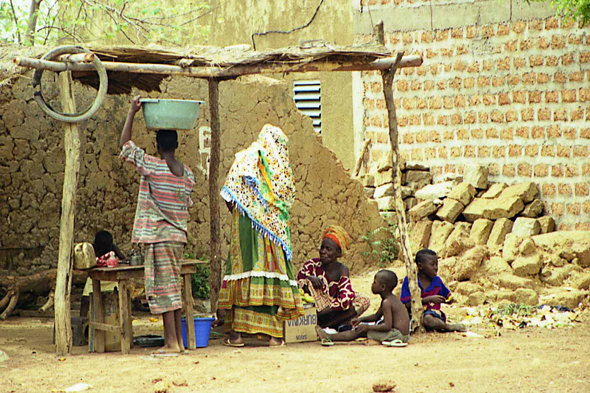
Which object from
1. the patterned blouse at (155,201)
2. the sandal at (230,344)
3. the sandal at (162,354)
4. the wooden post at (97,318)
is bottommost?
the sandal at (230,344)

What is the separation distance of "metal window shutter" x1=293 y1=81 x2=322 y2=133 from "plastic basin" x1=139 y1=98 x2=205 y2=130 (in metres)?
6.95

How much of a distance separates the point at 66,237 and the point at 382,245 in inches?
218

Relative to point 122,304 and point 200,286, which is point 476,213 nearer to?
point 200,286

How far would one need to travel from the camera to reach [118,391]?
4.83 meters

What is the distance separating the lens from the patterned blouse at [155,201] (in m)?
5.89

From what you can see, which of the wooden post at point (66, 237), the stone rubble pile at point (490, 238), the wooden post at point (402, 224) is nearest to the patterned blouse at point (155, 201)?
the wooden post at point (66, 237)

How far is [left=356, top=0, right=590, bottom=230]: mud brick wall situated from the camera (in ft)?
34.7

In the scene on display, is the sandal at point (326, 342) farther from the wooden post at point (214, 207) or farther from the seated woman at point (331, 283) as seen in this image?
the wooden post at point (214, 207)

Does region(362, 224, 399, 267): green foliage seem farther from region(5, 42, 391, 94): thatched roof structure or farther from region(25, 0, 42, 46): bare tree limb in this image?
region(25, 0, 42, 46): bare tree limb

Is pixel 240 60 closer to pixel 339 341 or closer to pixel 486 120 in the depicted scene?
pixel 339 341

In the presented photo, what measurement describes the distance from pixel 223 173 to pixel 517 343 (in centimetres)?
429

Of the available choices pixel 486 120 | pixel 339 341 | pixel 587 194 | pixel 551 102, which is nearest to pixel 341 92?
pixel 486 120

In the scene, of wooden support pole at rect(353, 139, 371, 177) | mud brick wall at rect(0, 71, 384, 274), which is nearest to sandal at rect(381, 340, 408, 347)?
mud brick wall at rect(0, 71, 384, 274)

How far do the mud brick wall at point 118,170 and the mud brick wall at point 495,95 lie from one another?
6.46 ft
